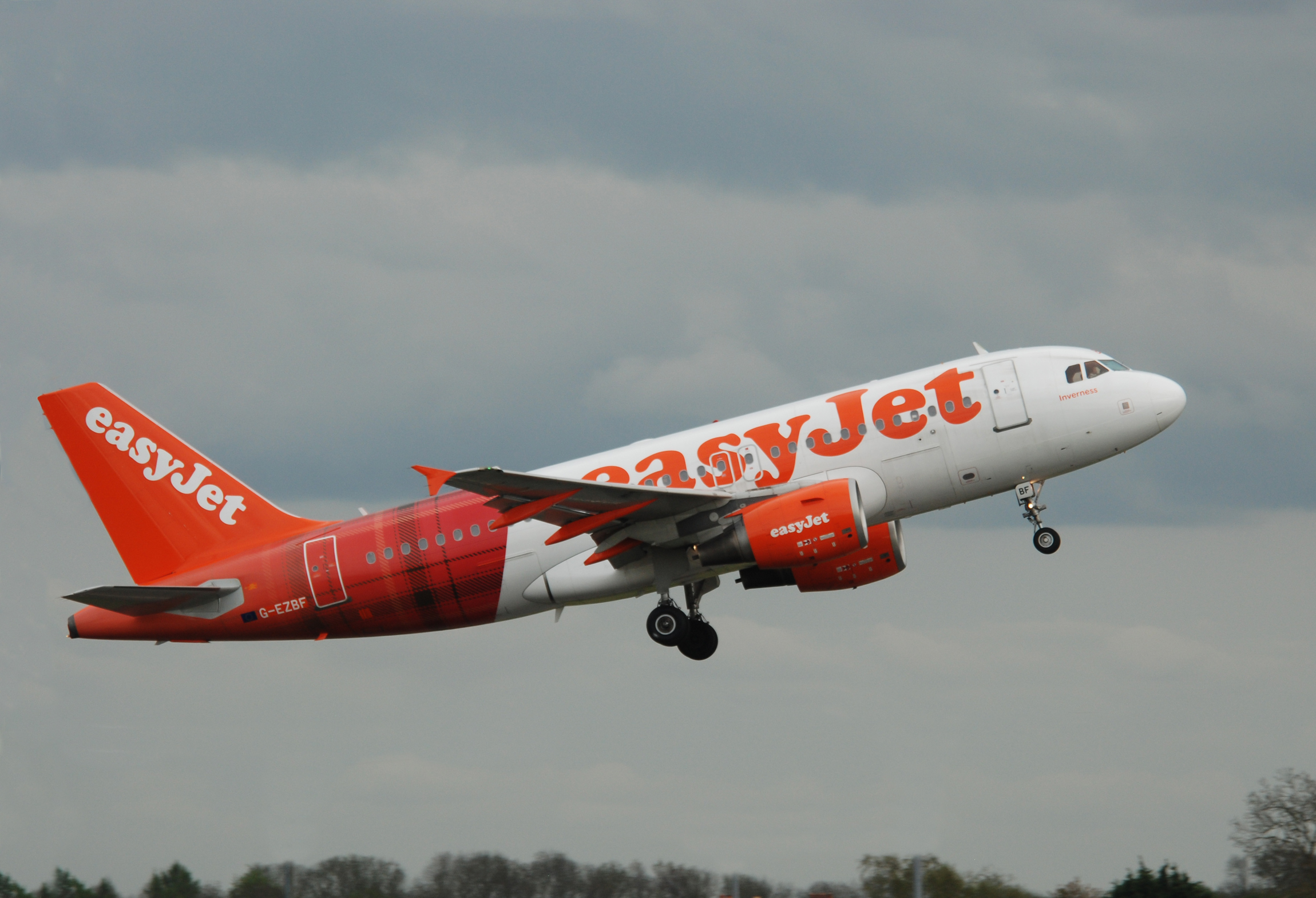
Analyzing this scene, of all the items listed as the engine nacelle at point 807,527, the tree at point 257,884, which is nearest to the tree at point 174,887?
the tree at point 257,884

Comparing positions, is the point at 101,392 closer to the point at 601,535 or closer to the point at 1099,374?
the point at 601,535

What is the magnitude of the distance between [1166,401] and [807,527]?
11378 millimetres

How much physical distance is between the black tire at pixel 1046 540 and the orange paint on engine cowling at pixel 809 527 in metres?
5.83

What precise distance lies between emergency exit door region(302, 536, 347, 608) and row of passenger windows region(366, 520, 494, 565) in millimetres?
1105

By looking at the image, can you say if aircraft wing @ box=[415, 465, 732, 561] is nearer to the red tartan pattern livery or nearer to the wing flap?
the wing flap

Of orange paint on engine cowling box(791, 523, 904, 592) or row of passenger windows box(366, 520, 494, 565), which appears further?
orange paint on engine cowling box(791, 523, 904, 592)

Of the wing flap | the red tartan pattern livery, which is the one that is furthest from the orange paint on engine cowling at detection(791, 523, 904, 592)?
the red tartan pattern livery

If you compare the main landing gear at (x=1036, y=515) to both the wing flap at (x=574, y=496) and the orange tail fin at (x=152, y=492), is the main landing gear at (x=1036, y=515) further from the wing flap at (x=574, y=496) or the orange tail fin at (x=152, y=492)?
the orange tail fin at (x=152, y=492)

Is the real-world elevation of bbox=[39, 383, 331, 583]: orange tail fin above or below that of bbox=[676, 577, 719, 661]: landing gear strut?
above

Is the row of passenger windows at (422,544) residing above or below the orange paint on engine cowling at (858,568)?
above

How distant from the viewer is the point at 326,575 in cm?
4084

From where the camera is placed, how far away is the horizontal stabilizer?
40.9m

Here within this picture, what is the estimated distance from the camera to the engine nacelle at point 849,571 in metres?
41.8

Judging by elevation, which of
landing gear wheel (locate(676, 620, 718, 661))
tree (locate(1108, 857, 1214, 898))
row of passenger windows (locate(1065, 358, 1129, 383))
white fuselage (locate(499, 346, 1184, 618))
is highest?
row of passenger windows (locate(1065, 358, 1129, 383))
